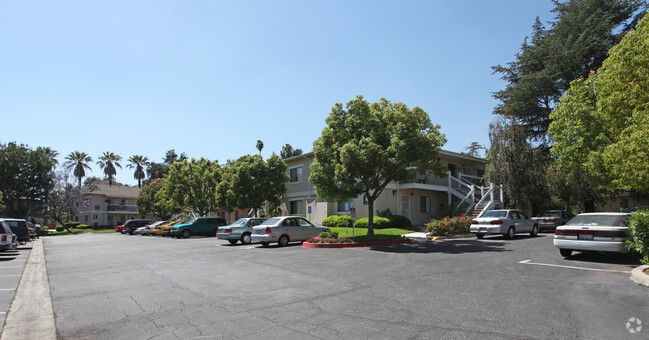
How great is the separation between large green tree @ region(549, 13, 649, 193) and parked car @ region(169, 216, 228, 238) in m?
24.5

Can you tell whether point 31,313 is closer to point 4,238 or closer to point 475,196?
point 4,238

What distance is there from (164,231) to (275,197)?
10.4m

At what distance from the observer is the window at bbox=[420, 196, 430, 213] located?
3125 centimetres

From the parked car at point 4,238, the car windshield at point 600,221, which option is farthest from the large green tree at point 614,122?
the parked car at point 4,238

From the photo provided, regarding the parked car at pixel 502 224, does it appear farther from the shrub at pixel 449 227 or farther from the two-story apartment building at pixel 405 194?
the two-story apartment building at pixel 405 194

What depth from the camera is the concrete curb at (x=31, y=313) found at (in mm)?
5376

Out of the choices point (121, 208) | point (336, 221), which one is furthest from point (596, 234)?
point (121, 208)

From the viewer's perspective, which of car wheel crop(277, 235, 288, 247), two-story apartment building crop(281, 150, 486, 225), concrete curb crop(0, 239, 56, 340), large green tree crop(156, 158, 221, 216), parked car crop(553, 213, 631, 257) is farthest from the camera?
large green tree crop(156, 158, 221, 216)

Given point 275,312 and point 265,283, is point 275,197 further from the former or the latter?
point 275,312

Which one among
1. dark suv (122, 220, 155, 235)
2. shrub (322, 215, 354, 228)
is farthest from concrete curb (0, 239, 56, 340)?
dark suv (122, 220, 155, 235)

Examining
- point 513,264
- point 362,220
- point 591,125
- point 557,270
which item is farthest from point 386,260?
point 362,220

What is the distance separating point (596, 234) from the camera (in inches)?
434

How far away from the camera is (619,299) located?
6617 mm

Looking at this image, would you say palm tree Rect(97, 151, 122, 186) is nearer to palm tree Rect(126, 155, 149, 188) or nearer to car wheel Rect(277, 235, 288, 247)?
palm tree Rect(126, 155, 149, 188)
